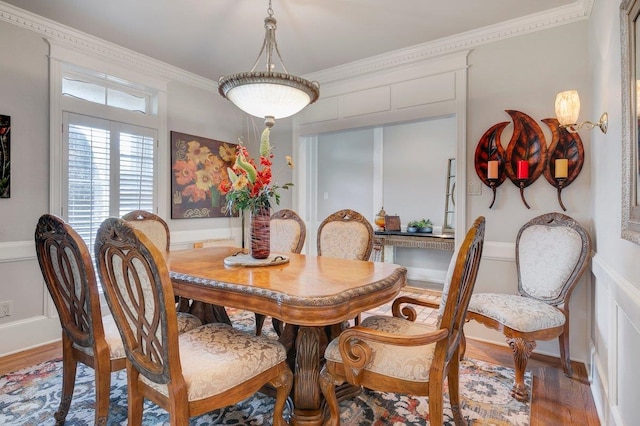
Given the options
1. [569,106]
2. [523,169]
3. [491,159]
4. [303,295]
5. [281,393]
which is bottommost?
[281,393]

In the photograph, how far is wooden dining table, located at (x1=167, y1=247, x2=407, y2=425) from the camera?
54.2 inches

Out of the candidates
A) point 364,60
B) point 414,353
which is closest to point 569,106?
point 414,353

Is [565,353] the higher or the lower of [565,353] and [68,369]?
the lower

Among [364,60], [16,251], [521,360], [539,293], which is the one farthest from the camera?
[364,60]

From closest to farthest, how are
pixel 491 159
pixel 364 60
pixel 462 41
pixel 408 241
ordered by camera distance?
pixel 491 159
pixel 462 41
pixel 364 60
pixel 408 241

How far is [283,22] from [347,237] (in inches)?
70.9

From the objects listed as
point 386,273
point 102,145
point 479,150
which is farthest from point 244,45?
point 386,273

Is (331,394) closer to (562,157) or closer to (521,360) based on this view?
(521,360)

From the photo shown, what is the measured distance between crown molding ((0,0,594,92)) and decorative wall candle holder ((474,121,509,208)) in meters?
0.78

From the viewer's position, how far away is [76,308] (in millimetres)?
1610

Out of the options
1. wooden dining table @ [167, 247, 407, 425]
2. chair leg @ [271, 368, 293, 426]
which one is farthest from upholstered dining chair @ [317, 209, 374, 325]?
chair leg @ [271, 368, 293, 426]

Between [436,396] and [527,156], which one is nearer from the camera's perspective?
[436,396]

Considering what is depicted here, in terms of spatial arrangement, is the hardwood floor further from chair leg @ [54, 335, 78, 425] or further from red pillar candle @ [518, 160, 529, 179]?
red pillar candle @ [518, 160, 529, 179]

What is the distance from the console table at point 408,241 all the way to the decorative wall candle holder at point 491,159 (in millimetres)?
1662
